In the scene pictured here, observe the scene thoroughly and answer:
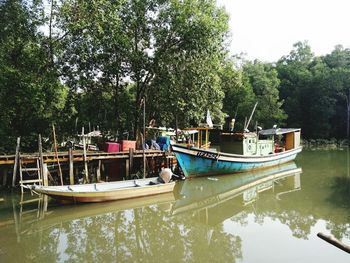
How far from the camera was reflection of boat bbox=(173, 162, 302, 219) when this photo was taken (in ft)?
45.2

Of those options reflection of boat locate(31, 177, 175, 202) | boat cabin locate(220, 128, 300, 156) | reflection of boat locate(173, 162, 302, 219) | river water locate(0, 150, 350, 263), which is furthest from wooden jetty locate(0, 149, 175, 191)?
boat cabin locate(220, 128, 300, 156)

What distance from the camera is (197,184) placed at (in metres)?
16.9

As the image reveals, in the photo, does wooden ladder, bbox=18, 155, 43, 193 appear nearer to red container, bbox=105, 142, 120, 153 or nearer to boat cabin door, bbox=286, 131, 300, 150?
red container, bbox=105, 142, 120, 153

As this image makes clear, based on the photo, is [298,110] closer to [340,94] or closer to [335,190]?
[340,94]

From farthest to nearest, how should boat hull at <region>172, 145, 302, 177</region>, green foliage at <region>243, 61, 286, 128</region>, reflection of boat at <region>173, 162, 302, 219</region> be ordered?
1. green foliage at <region>243, 61, 286, 128</region>
2. boat hull at <region>172, 145, 302, 177</region>
3. reflection of boat at <region>173, 162, 302, 219</region>

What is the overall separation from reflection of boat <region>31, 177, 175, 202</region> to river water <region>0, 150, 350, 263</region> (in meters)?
0.29

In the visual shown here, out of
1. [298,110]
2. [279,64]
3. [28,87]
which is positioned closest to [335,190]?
[28,87]

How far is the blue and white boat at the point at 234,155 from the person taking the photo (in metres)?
17.2

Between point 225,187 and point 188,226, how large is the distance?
6.18m

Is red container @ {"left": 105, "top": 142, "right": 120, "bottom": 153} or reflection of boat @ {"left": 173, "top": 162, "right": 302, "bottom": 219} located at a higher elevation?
red container @ {"left": 105, "top": 142, "right": 120, "bottom": 153}

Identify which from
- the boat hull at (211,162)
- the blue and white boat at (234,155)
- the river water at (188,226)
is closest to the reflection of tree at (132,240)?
the river water at (188,226)

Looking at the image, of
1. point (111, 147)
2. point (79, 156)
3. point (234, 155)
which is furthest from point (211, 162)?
point (79, 156)

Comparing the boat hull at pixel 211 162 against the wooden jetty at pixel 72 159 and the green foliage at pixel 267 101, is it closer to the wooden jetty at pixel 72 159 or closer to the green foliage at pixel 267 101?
the wooden jetty at pixel 72 159

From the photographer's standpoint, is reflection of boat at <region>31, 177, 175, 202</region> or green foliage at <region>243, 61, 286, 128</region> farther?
green foliage at <region>243, 61, 286, 128</region>
